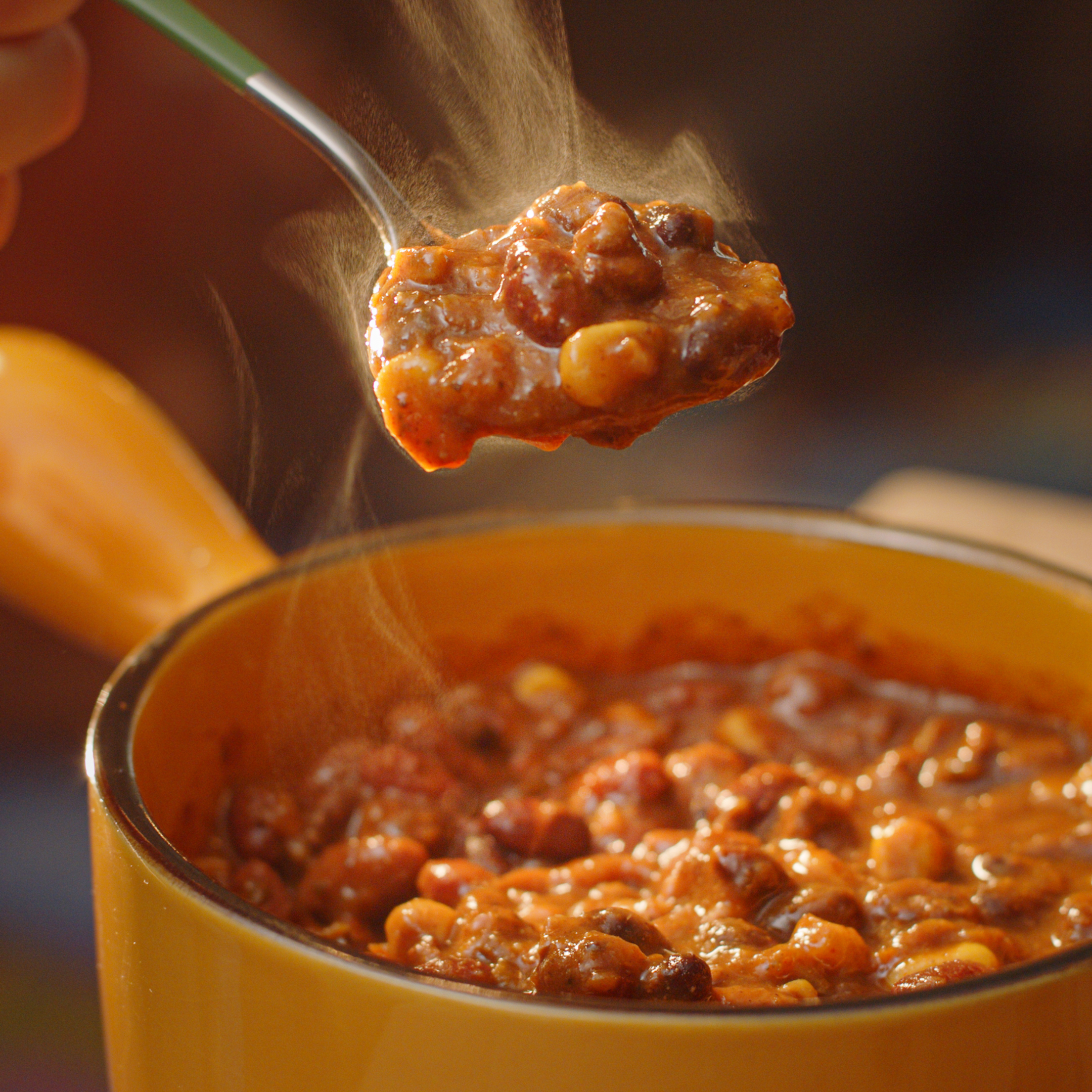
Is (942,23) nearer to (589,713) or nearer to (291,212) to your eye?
(291,212)

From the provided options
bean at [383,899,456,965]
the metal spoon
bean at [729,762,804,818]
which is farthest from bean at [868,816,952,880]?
the metal spoon

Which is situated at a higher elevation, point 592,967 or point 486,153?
point 486,153

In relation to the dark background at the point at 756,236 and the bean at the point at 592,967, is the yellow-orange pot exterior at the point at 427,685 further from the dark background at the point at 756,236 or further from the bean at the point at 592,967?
the dark background at the point at 756,236

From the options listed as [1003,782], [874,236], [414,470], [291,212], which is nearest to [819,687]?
[1003,782]

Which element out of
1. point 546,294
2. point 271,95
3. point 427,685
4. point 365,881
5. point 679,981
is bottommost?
point 679,981

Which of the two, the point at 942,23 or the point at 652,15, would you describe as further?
the point at 942,23

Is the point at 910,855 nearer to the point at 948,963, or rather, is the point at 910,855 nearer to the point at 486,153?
the point at 948,963

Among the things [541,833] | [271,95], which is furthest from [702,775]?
[271,95]

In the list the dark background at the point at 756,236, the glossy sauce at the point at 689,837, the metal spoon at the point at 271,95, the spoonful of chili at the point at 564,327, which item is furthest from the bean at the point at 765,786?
the dark background at the point at 756,236
